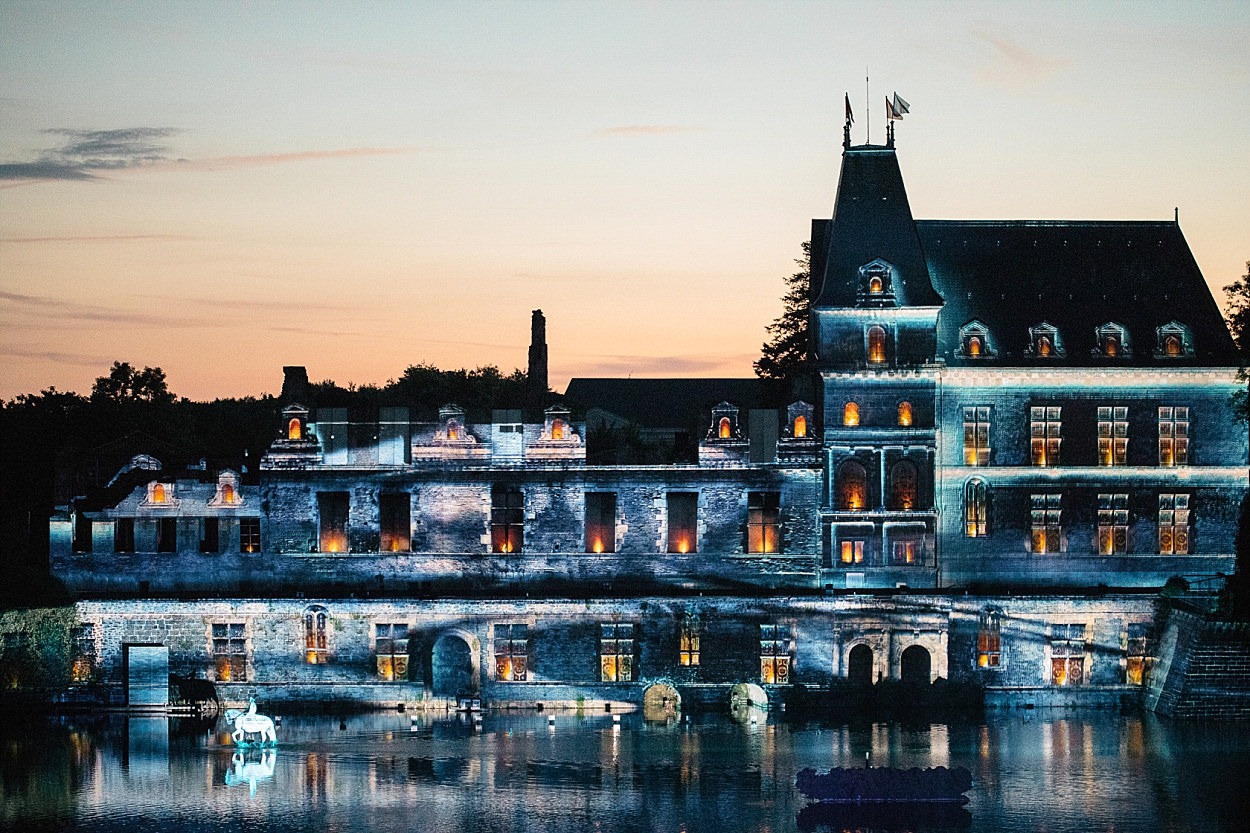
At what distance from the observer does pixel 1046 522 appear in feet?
310

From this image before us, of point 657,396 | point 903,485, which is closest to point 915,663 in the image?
point 903,485

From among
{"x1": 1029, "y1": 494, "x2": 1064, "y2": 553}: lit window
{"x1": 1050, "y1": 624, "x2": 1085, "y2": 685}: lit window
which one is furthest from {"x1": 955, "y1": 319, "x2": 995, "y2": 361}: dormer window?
{"x1": 1050, "y1": 624, "x2": 1085, "y2": 685}: lit window

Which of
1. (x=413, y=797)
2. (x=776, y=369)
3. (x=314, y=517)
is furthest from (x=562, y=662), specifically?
(x=776, y=369)

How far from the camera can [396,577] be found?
301 ft

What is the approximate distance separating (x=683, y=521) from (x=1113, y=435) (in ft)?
57.8

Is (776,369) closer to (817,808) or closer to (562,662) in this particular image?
(562,662)

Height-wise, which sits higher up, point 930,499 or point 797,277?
point 797,277

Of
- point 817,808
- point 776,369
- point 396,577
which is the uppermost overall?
point 776,369

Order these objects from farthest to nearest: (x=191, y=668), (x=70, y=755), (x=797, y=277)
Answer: (x=797, y=277)
(x=191, y=668)
(x=70, y=755)

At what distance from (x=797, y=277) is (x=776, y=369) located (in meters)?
4.62

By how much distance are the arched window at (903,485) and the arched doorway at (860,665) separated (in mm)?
6606

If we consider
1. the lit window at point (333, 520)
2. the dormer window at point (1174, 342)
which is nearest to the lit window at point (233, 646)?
the lit window at point (333, 520)

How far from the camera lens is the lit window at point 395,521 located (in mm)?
92000

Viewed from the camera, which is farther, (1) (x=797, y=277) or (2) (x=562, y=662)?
(1) (x=797, y=277)
